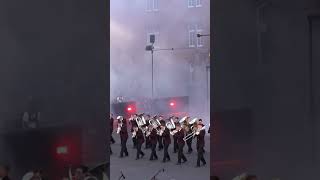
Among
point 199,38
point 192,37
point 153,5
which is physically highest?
point 153,5

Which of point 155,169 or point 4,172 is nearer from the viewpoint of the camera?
point 4,172

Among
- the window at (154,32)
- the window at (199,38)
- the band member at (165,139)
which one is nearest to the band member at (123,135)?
the band member at (165,139)

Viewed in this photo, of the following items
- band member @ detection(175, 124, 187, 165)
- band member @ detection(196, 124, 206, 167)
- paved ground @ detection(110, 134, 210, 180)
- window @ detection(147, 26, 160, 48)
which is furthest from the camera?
window @ detection(147, 26, 160, 48)

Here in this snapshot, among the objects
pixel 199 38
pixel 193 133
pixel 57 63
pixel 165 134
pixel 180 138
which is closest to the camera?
pixel 57 63

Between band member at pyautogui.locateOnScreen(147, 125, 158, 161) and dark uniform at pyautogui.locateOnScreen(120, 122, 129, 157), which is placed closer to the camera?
A: band member at pyautogui.locateOnScreen(147, 125, 158, 161)

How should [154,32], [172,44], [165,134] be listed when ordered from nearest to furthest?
[165,134], [172,44], [154,32]

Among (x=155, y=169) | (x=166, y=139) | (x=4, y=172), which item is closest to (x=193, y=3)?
(x=166, y=139)

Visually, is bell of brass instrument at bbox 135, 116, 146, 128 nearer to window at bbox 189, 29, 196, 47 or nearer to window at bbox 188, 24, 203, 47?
window at bbox 188, 24, 203, 47

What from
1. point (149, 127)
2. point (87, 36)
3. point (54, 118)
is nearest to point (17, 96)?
point (54, 118)

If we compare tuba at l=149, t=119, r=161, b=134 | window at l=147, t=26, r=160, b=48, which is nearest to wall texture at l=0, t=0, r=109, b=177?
tuba at l=149, t=119, r=161, b=134

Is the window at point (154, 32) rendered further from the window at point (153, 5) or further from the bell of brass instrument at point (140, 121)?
the bell of brass instrument at point (140, 121)

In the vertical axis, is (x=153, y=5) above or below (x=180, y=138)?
above
